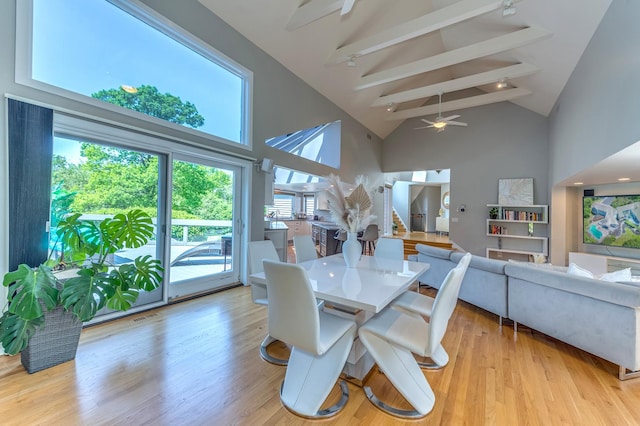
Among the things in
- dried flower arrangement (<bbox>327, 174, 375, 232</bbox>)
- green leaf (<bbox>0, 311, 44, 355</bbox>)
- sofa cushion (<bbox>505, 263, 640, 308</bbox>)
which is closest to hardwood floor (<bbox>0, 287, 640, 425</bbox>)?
green leaf (<bbox>0, 311, 44, 355</bbox>)

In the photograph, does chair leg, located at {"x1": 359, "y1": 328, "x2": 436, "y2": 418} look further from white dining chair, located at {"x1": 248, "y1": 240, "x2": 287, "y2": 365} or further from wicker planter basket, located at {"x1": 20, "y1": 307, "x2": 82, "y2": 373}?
wicker planter basket, located at {"x1": 20, "y1": 307, "x2": 82, "y2": 373}

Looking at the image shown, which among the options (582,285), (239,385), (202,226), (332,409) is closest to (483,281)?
(582,285)

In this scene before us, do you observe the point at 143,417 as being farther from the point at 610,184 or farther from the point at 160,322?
the point at 610,184

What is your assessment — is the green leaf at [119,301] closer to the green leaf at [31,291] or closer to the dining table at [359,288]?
the green leaf at [31,291]

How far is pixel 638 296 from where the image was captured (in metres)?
2.08

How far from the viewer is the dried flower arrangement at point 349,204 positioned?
2.55 metres

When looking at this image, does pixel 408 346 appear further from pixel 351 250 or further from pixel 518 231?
pixel 518 231

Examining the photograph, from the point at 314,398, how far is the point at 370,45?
15.7 ft

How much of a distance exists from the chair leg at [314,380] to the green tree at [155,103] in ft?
10.5

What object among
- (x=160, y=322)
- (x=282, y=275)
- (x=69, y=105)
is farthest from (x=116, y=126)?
(x=282, y=275)

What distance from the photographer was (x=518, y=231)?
7.06 meters

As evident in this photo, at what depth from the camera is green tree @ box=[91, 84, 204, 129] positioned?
2910 mm

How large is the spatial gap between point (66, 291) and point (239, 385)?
4.82 feet

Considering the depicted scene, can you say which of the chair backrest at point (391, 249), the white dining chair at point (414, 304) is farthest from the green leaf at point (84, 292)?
the chair backrest at point (391, 249)
